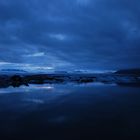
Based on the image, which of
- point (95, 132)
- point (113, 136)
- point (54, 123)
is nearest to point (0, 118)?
point (54, 123)

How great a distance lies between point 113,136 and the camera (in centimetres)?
766

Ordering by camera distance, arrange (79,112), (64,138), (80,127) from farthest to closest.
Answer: (79,112), (80,127), (64,138)

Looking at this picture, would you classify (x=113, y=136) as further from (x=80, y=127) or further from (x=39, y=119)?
(x=39, y=119)

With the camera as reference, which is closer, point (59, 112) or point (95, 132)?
point (95, 132)

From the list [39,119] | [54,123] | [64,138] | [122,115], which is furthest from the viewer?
[122,115]

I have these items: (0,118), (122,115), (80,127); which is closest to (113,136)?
(80,127)

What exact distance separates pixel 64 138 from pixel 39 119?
114 inches

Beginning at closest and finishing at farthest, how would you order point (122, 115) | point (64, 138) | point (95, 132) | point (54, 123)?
point (64, 138) < point (95, 132) < point (54, 123) < point (122, 115)

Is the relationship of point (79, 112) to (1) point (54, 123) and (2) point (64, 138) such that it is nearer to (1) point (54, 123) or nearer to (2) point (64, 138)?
(1) point (54, 123)

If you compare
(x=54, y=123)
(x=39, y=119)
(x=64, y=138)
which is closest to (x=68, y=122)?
(x=54, y=123)

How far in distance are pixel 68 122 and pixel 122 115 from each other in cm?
290

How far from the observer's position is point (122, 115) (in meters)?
10.8

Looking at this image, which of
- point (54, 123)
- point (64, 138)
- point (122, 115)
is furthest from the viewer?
point (122, 115)

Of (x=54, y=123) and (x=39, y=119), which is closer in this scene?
(x=54, y=123)
